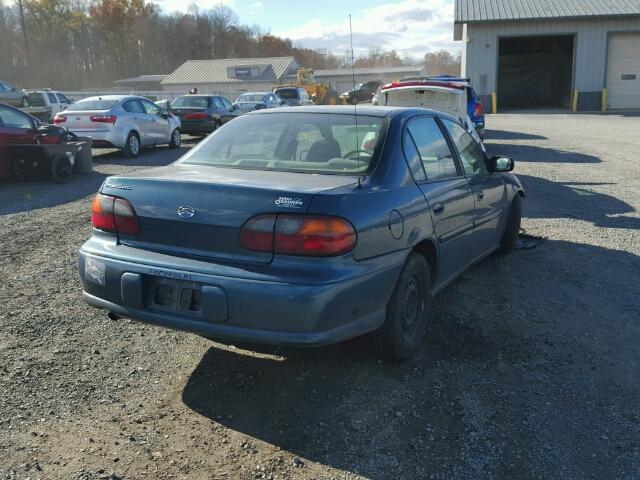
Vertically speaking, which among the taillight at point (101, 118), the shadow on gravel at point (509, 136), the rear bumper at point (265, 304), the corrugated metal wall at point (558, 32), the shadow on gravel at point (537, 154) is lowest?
the shadow on gravel at point (537, 154)

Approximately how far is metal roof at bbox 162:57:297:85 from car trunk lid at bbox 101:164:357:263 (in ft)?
212

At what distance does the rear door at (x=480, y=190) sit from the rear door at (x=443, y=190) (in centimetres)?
17

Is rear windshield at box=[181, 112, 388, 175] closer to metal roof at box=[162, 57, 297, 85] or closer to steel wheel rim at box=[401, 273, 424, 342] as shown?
steel wheel rim at box=[401, 273, 424, 342]

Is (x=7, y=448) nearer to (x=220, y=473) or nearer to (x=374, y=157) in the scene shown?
(x=220, y=473)

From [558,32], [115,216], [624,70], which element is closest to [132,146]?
[115,216]

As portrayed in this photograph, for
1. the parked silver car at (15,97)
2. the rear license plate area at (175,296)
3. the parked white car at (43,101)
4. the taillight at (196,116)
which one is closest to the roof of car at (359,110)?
the rear license plate area at (175,296)

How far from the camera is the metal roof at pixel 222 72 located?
220 ft

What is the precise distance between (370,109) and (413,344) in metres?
1.67

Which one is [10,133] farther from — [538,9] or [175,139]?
[538,9]

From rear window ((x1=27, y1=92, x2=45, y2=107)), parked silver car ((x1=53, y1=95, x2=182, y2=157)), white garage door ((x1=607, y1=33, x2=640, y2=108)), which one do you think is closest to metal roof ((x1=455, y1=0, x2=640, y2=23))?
white garage door ((x1=607, y1=33, x2=640, y2=108))

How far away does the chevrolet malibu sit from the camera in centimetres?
309

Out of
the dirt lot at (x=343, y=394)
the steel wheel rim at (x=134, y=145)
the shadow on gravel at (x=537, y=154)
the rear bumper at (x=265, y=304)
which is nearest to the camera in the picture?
the dirt lot at (x=343, y=394)

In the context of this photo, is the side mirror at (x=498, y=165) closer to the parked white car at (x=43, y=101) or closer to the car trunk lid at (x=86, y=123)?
the car trunk lid at (x=86, y=123)

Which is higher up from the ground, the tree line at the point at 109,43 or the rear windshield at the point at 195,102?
the tree line at the point at 109,43
